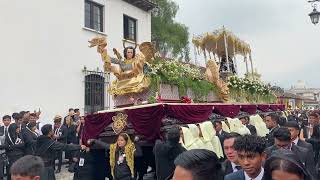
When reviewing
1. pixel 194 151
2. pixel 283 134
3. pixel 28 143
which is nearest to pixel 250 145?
Result: pixel 194 151

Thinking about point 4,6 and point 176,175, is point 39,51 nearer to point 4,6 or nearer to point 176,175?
point 4,6

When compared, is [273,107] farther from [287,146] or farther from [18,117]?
[287,146]

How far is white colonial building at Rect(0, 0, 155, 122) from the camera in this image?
39.8ft

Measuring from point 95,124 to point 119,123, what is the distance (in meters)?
0.71

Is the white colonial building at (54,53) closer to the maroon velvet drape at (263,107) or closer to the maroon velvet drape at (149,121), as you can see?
the maroon velvet drape at (263,107)

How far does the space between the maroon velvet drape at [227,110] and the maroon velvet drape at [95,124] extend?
3082 mm

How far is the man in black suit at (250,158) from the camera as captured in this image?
320 centimetres

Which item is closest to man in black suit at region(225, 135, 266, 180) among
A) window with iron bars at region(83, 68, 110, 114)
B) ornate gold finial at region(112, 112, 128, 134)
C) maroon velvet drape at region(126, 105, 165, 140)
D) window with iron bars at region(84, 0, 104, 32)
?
maroon velvet drape at region(126, 105, 165, 140)

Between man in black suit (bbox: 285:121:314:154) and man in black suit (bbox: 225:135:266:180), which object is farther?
man in black suit (bbox: 285:121:314:154)

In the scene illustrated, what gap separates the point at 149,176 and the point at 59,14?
7.66 metres

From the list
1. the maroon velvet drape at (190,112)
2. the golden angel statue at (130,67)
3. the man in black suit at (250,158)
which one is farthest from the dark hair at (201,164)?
the golden angel statue at (130,67)

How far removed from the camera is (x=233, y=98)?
39.4ft

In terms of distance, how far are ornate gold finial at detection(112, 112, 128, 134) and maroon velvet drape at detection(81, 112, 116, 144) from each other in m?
0.19

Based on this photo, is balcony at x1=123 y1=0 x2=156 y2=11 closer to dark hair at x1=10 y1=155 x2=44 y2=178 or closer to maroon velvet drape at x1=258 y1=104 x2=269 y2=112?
maroon velvet drape at x1=258 y1=104 x2=269 y2=112
